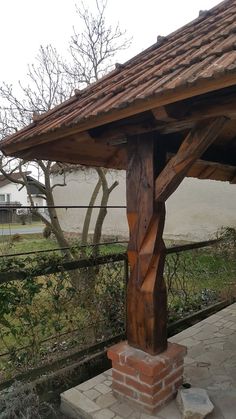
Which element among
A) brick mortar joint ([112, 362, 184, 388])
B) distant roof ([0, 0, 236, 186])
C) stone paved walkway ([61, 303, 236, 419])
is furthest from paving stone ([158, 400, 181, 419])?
distant roof ([0, 0, 236, 186])

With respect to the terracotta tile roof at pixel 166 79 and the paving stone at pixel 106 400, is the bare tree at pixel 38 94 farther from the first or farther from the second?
the paving stone at pixel 106 400

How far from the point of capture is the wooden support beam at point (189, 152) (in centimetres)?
222

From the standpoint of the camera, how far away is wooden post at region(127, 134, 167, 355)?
2592 millimetres

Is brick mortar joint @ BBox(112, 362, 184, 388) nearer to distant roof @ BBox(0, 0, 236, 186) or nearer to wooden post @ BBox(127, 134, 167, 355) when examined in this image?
wooden post @ BBox(127, 134, 167, 355)

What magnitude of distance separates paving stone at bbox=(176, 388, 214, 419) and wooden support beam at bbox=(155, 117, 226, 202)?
1594mm

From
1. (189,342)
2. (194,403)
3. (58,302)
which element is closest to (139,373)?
(194,403)

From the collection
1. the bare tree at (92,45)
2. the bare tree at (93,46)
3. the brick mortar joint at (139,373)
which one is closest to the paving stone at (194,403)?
the brick mortar joint at (139,373)

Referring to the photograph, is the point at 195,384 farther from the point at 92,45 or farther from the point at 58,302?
the point at 92,45

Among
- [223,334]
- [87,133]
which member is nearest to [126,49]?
[87,133]

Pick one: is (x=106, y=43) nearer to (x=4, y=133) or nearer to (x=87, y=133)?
(x=4, y=133)

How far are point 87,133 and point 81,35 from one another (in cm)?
561

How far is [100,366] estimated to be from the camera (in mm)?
3711

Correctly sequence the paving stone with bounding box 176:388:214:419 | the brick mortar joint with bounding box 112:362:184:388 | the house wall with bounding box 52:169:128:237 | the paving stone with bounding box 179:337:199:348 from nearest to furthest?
the paving stone with bounding box 176:388:214:419
the brick mortar joint with bounding box 112:362:184:388
the paving stone with bounding box 179:337:199:348
the house wall with bounding box 52:169:128:237

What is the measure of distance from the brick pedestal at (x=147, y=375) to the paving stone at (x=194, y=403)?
0.12m
